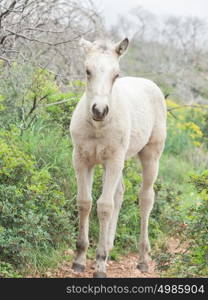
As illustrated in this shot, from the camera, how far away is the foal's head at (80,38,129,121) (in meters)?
5.14

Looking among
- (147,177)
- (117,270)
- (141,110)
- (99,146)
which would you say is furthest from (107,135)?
(117,270)

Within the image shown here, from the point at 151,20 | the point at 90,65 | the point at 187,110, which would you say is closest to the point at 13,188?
the point at 90,65

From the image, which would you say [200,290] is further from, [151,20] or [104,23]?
[151,20]

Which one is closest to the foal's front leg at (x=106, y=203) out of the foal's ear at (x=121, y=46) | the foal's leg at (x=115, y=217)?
the foal's leg at (x=115, y=217)

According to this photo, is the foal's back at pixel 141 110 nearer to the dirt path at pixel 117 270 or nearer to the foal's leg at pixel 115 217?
the foal's leg at pixel 115 217

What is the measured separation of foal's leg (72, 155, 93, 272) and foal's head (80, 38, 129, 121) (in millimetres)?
881

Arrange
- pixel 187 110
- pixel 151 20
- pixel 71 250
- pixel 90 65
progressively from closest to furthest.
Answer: pixel 90 65 → pixel 71 250 → pixel 187 110 → pixel 151 20

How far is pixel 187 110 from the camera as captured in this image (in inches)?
625

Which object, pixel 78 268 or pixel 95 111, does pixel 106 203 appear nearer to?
pixel 78 268

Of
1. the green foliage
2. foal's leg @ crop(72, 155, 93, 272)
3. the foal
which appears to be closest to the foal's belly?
the foal

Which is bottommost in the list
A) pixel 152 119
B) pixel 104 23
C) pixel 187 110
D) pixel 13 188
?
pixel 187 110

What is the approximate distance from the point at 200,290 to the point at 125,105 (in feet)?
6.98

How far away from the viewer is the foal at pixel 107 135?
534 centimetres

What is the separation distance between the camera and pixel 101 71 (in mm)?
5289
